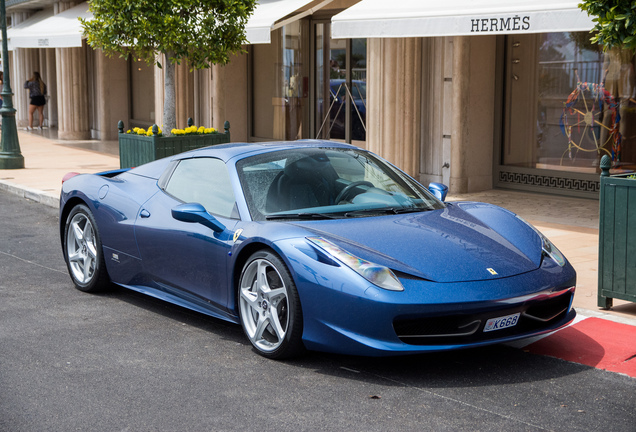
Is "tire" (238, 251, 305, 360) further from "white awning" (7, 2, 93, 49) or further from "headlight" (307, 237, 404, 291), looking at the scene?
"white awning" (7, 2, 93, 49)

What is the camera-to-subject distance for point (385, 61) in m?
12.9

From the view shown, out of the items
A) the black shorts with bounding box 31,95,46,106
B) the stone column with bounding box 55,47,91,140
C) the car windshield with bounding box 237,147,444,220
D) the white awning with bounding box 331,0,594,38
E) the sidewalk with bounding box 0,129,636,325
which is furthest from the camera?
the black shorts with bounding box 31,95,46,106

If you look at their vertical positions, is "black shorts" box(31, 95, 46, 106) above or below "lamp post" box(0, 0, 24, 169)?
above

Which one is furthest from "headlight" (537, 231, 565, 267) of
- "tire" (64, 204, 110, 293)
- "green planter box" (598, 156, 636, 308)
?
"tire" (64, 204, 110, 293)

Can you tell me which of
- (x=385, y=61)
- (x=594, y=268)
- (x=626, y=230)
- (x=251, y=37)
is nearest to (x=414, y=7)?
(x=385, y=61)

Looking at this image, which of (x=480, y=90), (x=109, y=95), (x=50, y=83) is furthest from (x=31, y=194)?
(x=50, y=83)

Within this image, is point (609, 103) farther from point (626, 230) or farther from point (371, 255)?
point (371, 255)

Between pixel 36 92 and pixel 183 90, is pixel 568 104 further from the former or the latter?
pixel 36 92

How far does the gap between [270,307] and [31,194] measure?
9045 millimetres

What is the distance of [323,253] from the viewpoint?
4.83 metres

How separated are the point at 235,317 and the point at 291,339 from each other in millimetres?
614

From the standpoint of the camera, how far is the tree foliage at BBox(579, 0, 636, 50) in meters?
5.63

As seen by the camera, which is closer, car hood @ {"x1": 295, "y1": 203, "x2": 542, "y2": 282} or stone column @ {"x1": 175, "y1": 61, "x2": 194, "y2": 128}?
car hood @ {"x1": 295, "y1": 203, "x2": 542, "y2": 282}

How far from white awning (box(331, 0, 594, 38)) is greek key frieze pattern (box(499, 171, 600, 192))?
3393 mm
